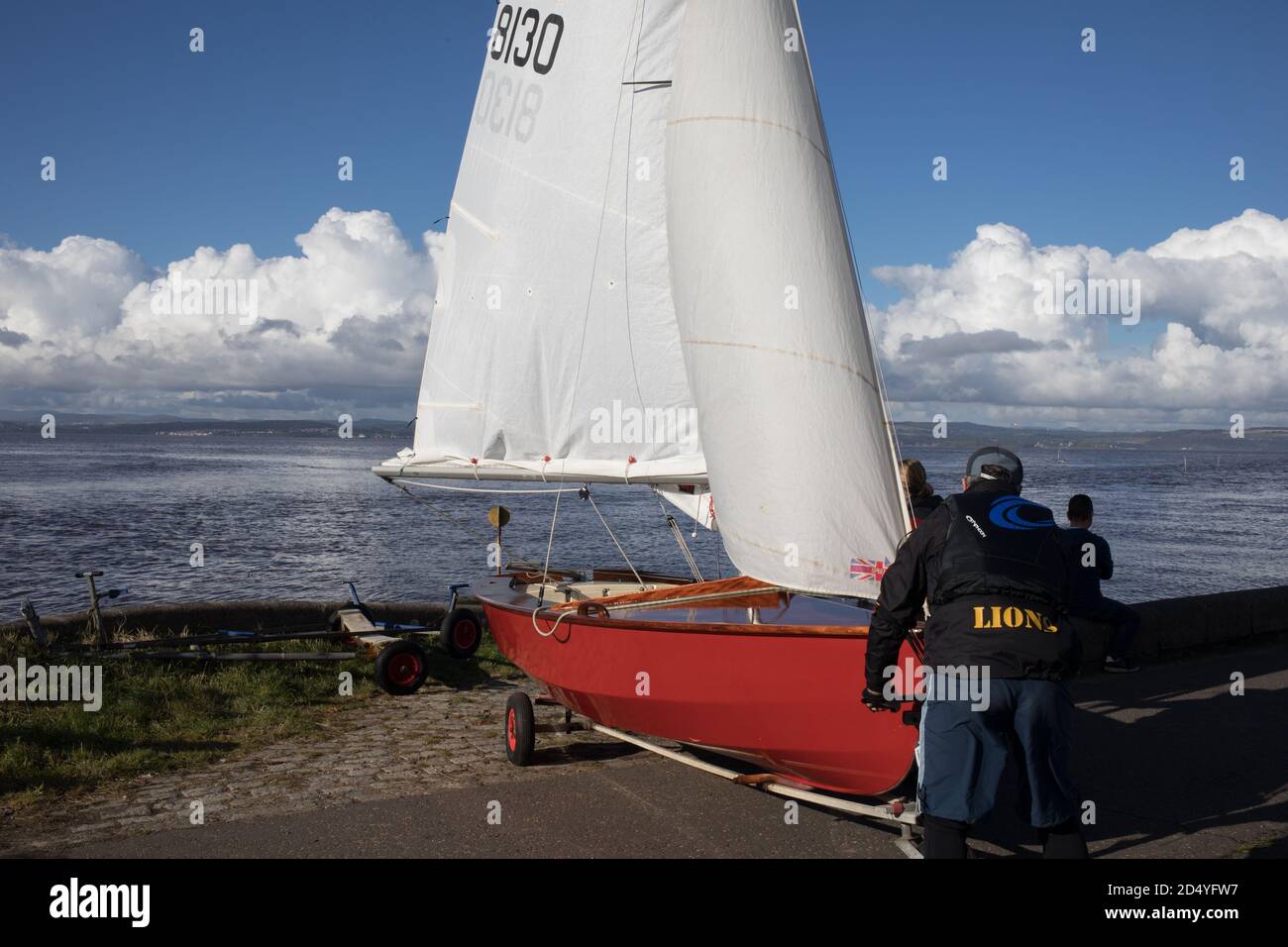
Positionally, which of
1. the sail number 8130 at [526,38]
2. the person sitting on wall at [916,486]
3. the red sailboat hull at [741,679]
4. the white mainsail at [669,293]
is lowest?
the red sailboat hull at [741,679]

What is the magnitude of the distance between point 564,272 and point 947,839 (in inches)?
216

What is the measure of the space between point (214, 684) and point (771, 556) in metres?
5.01

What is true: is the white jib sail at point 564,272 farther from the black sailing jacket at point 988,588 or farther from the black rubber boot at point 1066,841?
the black rubber boot at point 1066,841

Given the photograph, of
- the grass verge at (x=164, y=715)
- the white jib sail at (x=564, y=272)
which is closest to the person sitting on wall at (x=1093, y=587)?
the white jib sail at (x=564, y=272)

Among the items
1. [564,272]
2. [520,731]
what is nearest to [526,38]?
[564,272]

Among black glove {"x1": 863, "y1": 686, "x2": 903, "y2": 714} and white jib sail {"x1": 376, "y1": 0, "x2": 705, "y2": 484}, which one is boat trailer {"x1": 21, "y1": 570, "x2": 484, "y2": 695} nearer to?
white jib sail {"x1": 376, "y1": 0, "x2": 705, "y2": 484}

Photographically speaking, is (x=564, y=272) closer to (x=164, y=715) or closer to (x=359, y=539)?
(x=164, y=715)

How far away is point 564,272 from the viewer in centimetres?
797

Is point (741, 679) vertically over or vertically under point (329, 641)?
over

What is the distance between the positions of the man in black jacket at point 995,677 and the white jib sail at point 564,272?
11.3 ft

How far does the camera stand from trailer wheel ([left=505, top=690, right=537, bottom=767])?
6152 millimetres

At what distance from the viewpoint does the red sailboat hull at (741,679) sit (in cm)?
477
